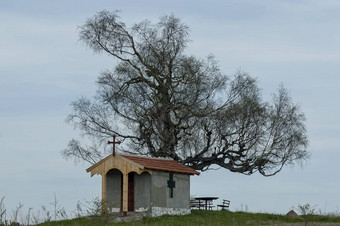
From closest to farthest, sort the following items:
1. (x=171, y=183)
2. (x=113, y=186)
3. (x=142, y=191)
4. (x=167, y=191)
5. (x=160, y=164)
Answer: (x=142, y=191) → (x=167, y=191) → (x=160, y=164) → (x=171, y=183) → (x=113, y=186)

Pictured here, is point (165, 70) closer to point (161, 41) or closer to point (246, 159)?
point (161, 41)

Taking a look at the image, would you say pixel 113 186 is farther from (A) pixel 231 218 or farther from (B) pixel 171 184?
(A) pixel 231 218

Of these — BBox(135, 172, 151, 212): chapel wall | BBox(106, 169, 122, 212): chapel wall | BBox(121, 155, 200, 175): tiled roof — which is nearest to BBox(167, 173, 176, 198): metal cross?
BBox(121, 155, 200, 175): tiled roof

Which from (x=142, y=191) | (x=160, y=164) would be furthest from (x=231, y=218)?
(x=142, y=191)

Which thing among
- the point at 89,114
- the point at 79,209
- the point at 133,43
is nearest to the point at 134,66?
the point at 133,43

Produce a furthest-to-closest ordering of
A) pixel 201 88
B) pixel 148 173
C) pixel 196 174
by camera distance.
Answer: pixel 201 88 → pixel 196 174 → pixel 148 173

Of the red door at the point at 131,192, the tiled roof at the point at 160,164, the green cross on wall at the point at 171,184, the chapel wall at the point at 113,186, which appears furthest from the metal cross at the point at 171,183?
the chapel wall at the point at 113,186

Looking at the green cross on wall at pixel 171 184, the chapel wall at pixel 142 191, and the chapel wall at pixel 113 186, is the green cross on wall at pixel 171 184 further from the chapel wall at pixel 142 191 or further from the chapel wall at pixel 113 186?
the chapel wall at pixel 113 186

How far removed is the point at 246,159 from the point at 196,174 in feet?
22.4

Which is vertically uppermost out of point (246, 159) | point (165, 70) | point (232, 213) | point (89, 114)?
point (165, 70)

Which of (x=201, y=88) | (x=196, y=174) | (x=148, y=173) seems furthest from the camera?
(x=201, y=88)

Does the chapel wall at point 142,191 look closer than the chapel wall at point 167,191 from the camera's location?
Yes

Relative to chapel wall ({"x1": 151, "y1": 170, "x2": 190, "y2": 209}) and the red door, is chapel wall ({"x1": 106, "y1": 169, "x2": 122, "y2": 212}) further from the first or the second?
chapel wall ({"x1": 151, "y1": 170, "x2": 190, "y2": 209})

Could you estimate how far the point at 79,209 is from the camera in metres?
17.0
